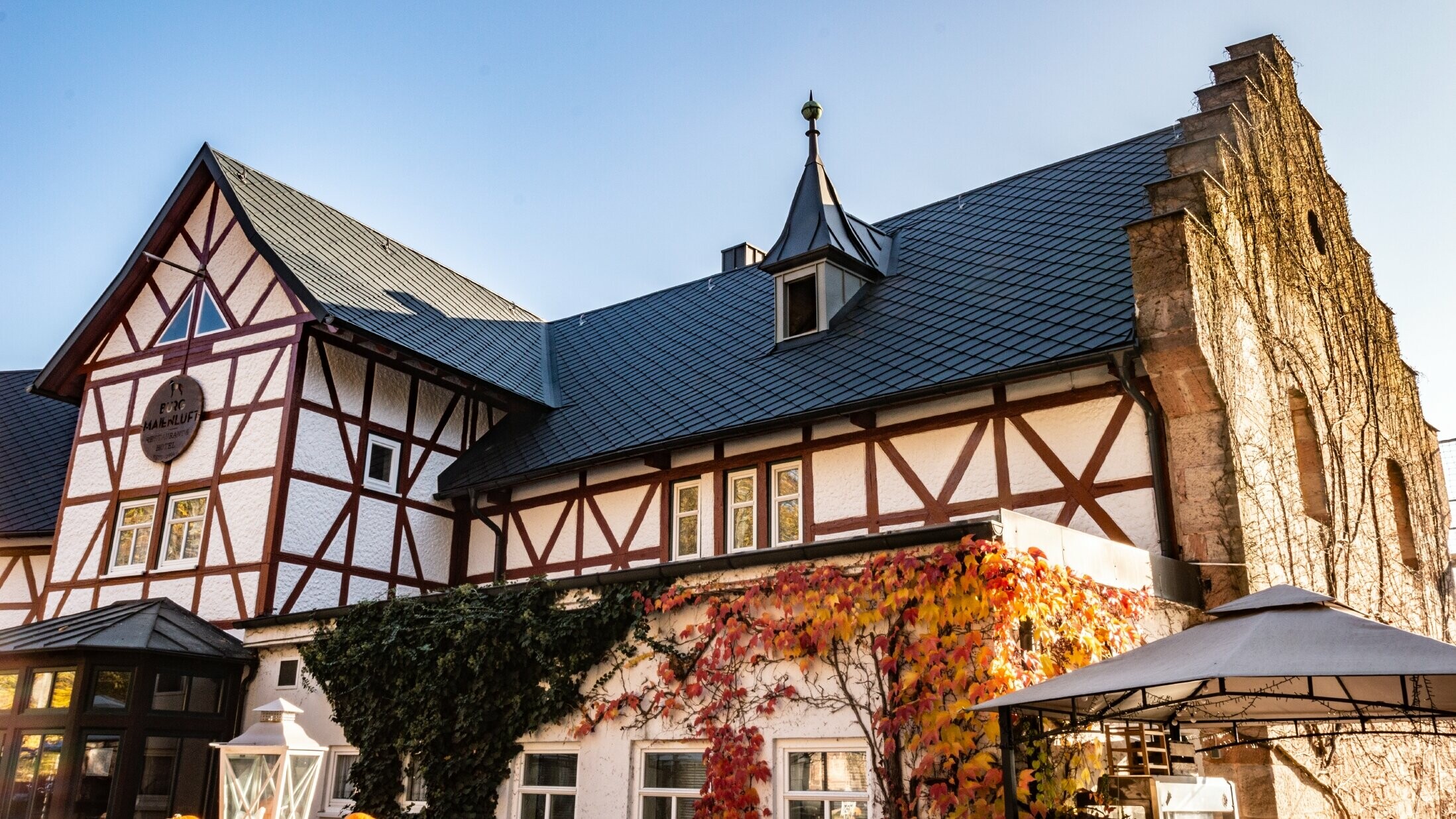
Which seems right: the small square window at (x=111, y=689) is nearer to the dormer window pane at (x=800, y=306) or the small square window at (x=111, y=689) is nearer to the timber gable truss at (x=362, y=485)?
the timber gable truss at (x=362, y=485)

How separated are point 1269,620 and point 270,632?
10.8 m

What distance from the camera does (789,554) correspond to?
31.0ft

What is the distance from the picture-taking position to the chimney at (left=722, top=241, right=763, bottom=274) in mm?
22328

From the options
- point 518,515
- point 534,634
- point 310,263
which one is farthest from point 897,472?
point 310,263

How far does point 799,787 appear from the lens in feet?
29.7

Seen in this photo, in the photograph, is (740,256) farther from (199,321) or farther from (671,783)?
(671,783)

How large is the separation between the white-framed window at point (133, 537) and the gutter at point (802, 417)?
381cm

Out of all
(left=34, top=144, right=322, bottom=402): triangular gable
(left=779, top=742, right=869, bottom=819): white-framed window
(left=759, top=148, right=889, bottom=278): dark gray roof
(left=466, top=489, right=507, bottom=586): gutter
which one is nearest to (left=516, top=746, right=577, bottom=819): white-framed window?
(left=779, top=742, right=869, bottom=819): white-framed window

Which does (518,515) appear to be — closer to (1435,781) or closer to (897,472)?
(897,472)

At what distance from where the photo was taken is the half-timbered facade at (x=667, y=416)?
11.3 meters

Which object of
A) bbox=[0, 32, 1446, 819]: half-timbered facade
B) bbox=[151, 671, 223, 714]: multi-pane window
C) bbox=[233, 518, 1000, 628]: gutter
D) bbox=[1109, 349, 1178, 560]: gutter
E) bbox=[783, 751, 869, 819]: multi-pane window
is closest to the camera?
bbox=[233, 518, 1000, 628]: gutter

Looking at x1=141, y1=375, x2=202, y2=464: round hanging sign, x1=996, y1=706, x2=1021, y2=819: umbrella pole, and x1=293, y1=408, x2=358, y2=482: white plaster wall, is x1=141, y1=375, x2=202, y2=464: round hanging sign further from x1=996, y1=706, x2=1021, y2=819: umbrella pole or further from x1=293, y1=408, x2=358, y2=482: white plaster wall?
x1=996, y1=706, x2=1021, y2=819: umbrella pole

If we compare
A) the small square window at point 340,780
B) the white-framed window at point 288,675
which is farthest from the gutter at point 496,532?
the small square window at point 340,780

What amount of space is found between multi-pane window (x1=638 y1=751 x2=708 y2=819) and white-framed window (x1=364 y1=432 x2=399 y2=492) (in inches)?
293
